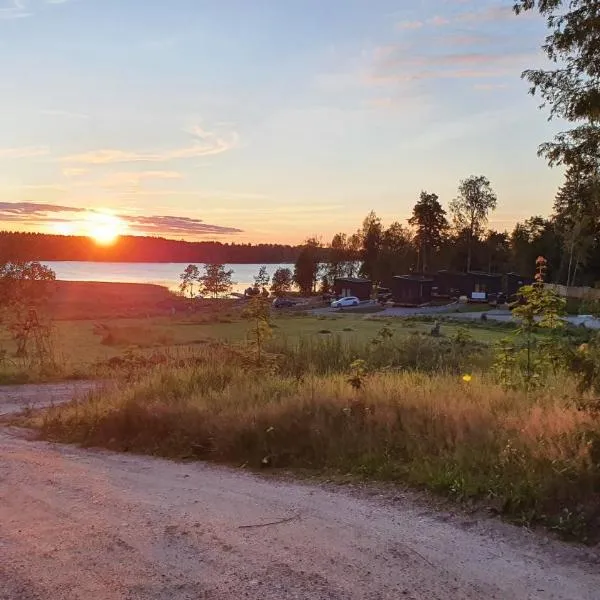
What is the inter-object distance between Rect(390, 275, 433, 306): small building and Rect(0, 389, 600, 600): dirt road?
7338cm

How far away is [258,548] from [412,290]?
→ 75916 mm

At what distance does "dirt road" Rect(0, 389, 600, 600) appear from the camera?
12.4ft

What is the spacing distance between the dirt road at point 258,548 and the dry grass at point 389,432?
0.48m

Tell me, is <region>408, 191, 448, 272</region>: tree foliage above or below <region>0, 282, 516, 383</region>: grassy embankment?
above

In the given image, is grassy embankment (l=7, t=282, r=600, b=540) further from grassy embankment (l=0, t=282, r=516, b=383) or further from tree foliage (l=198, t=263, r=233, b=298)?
tree foliage (l=198, t=263, r=233, b=298)

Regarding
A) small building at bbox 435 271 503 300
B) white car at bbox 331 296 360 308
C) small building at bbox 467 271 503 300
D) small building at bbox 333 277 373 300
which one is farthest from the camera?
small building at bbox 333 277 373 300

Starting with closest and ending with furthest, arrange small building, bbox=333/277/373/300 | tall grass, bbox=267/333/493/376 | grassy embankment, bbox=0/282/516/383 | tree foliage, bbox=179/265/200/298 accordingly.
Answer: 1. tall grass, bbox=267/333/493/376
2. grassy embankment, bbox=0/282/516/383
3. small building, bbox=333/277/373/300
4. tree foliage, bbox=179/265/200/298

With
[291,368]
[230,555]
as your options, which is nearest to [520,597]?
[230,555]

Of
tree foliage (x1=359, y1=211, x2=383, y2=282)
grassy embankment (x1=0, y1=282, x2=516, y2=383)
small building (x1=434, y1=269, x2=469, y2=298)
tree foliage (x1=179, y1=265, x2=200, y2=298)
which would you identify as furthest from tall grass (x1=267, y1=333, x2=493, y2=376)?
tree foliage (x1=179, y1=265, x2=200, y2=298)

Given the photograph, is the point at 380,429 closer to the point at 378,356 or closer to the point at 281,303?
the point at 378,356

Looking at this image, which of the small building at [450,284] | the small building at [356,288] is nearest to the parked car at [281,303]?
the small building at [356,288]

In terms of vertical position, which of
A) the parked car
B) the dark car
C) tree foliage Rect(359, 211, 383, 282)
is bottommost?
the parked car

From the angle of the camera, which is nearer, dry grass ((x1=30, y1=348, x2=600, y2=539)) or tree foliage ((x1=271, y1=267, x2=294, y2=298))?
dry grass ((x1=30, y1=348, x2=600, y2=539))

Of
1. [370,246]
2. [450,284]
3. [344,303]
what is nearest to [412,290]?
[450,284]
